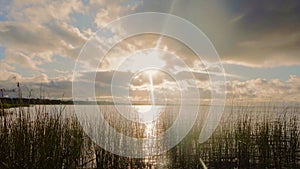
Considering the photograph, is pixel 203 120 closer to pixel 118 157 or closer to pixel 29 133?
pixel 118 157

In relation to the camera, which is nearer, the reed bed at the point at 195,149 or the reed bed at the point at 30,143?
the reed bed at the point at 30,143

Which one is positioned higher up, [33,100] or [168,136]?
[33,100]

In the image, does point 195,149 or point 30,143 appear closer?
point 30,143

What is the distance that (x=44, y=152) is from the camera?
17.5 feet

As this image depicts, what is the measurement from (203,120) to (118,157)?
12.5 feet

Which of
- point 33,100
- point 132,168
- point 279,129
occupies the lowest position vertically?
point 132,168

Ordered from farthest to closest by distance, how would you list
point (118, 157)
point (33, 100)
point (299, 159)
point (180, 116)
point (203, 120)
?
point (180, 116), point (203, 120), point (299, 159), point (118, 157), point (33, 100)

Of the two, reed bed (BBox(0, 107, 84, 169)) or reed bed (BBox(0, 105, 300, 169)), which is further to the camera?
reed bed (BBox(0, 105, 300, 169))

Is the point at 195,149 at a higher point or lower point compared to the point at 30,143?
lower

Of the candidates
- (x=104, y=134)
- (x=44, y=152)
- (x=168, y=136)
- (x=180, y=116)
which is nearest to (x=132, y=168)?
(x=104, y=134)

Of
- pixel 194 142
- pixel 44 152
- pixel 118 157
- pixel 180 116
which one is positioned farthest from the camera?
pixel 180 116

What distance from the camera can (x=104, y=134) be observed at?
25.7 feet

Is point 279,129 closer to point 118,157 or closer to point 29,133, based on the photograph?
point 118,157

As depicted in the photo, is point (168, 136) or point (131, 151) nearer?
point (131, 151)
